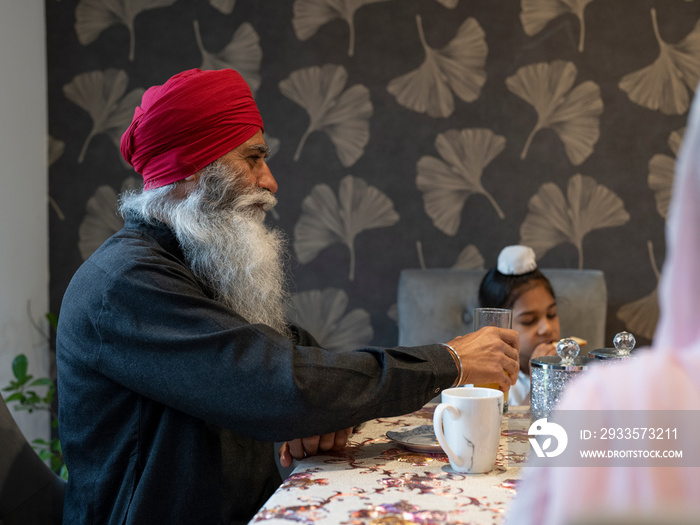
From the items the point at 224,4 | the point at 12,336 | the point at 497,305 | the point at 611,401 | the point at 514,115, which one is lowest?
the point at 12,336

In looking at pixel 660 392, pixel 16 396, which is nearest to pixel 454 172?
pixel 16 396

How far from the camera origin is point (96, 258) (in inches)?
45.8

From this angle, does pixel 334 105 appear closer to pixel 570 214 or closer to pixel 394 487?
pixel 570 214

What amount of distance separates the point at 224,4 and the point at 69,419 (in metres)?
1.82

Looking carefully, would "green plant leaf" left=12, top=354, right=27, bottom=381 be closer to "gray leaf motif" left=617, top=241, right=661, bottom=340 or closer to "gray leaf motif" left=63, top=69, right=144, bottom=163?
"gray leaf motif" left=63, top=69, right=144, bottom=163

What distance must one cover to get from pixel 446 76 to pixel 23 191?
1.58 m

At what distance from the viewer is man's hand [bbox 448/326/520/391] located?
108 centimetres

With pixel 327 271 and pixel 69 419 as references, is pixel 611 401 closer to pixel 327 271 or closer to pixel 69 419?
pixel 69 419

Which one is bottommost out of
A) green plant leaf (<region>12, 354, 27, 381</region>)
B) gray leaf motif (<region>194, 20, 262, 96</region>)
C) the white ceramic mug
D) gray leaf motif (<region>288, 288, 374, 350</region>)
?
green plant leaf (<region>12, 354, 27, 381</region>)

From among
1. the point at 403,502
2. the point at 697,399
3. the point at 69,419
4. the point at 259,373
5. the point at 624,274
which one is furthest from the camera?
the point at 624,274

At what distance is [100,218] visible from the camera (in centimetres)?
257

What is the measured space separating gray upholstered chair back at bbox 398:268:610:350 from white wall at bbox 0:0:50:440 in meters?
1.37

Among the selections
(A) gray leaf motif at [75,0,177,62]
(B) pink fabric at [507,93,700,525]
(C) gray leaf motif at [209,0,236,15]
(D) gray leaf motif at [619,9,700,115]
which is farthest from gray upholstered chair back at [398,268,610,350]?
(B) pink fabric at [507,93,700,525]

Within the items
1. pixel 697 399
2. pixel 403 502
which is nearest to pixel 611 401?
pixel 697 399
